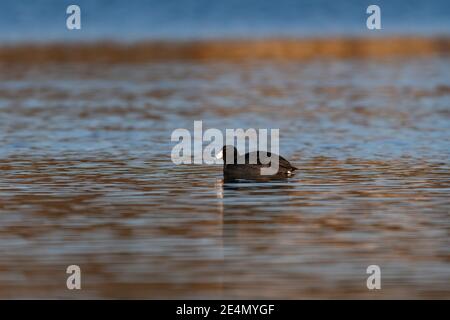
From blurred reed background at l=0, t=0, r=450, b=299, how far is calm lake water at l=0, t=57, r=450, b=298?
0.03m

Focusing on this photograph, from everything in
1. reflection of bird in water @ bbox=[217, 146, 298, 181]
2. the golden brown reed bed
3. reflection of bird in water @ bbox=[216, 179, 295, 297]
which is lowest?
reflection of bird in water @ bbox=[216, 179, 295, 297]

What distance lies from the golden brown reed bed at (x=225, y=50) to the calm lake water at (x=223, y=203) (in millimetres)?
18357

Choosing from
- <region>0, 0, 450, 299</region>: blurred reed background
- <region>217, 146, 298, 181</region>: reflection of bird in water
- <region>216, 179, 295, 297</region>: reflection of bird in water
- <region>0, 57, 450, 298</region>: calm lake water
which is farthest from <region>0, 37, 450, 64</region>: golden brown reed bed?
<region>216, 179, 295, 297</region>: reflection of bird in water

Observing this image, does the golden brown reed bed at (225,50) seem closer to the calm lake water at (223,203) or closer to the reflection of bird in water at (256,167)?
the calm lake water at (223,203)

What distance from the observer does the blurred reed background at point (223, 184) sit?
11312 mm

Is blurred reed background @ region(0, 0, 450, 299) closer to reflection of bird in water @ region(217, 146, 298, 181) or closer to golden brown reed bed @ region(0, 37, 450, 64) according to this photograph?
reflection of bird in water @ region(217, 146, 298, 181)

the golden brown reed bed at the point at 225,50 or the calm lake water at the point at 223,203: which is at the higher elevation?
the golden brown reed bed at the point at 225,50

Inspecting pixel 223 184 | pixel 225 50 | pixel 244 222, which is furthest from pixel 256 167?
pixel 225 50

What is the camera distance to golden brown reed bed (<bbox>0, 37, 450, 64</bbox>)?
48.2m

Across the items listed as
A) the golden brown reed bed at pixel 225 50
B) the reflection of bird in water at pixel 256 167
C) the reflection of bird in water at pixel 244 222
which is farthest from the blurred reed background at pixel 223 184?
the golden brown reed bed at pixel 225 50

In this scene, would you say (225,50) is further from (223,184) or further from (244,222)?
(244,222)

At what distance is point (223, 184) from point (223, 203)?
1.67m
